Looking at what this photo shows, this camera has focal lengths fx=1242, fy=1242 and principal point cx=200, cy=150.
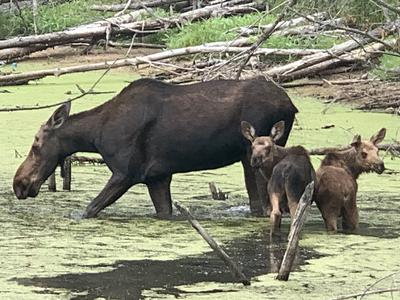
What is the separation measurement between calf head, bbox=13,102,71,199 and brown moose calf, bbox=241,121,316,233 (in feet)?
5.35

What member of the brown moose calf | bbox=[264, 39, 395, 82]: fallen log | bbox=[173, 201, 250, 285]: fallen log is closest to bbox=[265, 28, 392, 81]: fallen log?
bbox=[264, 39, 395, 82]: fallen log

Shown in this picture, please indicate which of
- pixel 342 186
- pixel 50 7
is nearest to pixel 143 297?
pixel 342 186

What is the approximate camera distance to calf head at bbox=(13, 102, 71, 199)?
969 cm

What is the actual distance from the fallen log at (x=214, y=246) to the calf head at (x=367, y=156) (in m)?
2.42

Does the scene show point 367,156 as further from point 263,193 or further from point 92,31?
point 92,31

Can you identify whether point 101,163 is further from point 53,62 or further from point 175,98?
point 53,62

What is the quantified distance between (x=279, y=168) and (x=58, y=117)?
7.05 ft

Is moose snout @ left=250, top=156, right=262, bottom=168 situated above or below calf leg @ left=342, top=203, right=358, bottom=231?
above

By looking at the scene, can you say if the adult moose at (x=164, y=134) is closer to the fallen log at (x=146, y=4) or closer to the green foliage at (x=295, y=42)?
the green foliage at (x=295, y=42)

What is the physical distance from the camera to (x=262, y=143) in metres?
8.86

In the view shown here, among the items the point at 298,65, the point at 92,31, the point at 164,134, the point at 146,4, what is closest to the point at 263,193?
the point at 164,134

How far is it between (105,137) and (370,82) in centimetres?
693

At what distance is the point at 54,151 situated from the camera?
32.0 feet

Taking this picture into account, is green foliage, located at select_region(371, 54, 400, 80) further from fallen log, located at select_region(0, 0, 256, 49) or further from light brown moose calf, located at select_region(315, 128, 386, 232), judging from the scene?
light brown moose calf, located at select_region(315, 128, 386, 232)
